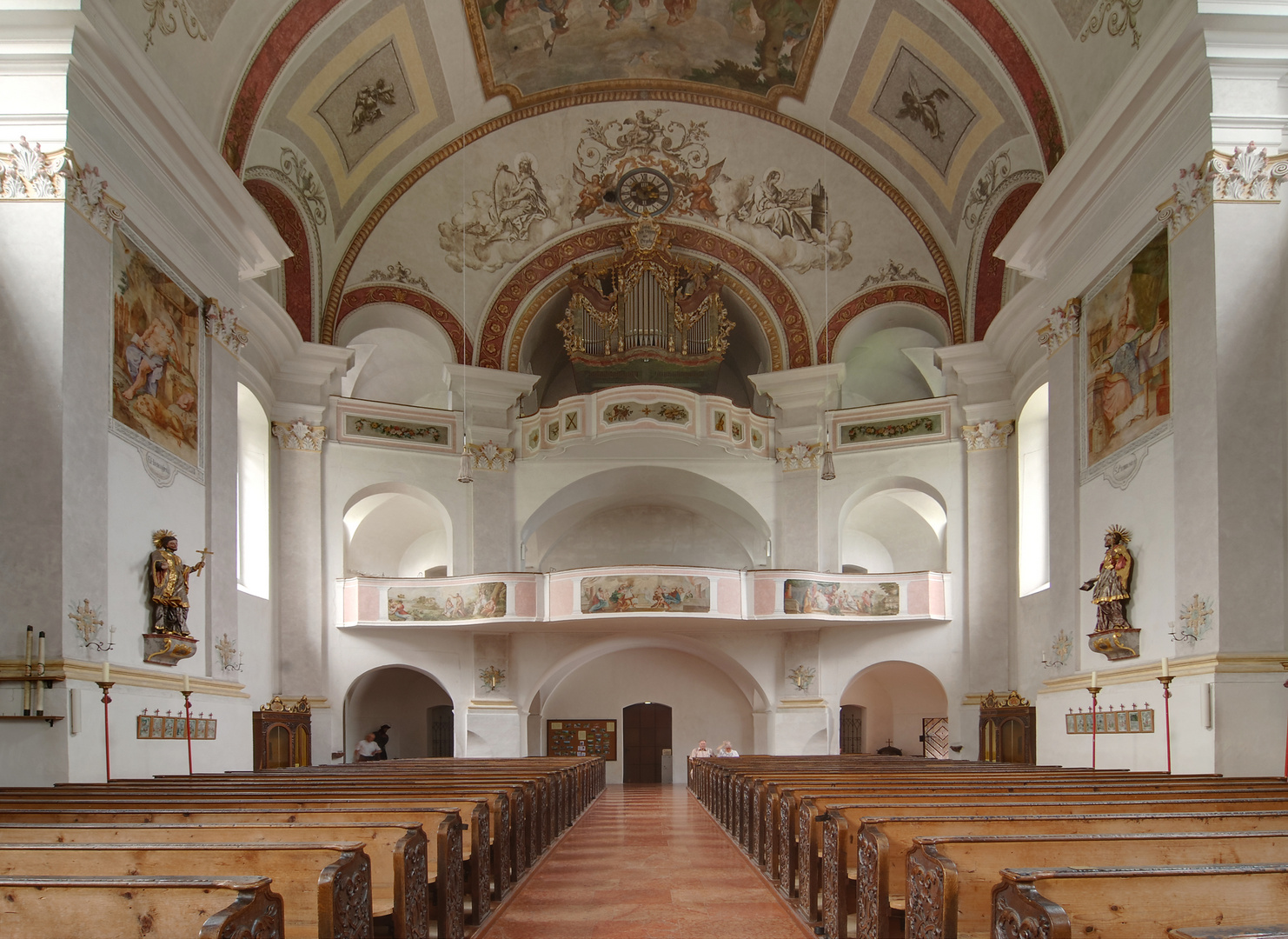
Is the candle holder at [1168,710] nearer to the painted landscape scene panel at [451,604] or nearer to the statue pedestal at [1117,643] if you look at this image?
the statue pedestal at [1117,643]

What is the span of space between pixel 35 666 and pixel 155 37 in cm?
687

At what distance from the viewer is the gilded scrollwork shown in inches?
138

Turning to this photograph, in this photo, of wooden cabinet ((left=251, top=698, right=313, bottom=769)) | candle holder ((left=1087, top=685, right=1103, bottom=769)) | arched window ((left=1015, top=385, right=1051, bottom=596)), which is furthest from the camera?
arched window ((left=1015, top=385, right=1051, bottom=596))

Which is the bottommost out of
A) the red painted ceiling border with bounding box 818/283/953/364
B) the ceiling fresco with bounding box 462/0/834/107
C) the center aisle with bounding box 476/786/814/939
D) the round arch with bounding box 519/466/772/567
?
the center aisle with bounding box 476/786/814/939

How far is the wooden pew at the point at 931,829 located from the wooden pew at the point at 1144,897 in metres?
1.30

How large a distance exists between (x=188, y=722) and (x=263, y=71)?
837 cm

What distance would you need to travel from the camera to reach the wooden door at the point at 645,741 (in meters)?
24.3

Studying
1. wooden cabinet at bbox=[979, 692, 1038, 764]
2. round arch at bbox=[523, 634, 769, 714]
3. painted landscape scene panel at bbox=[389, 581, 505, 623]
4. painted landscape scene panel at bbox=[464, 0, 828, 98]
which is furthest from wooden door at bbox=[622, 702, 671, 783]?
painted landscape scene panel at bbox=[464, 0, 828, 98]

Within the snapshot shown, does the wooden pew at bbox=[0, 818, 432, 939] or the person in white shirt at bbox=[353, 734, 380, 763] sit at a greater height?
the wooden pew at bbox=[0, 818, 432, 939]

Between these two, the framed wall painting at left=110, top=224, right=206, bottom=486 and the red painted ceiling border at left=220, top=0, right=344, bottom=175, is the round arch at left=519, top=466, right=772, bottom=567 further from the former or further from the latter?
the framed wall painting at left=110, top=224, right=206, bottom=486

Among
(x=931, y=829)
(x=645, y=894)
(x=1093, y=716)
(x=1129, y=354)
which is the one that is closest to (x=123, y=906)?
(x=931, y=829)

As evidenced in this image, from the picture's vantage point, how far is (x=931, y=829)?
15.3 ft

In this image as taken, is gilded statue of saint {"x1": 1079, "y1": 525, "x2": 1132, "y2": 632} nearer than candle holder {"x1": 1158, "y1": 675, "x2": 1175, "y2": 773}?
No

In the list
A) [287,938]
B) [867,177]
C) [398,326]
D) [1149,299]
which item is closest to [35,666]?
[287,938]
